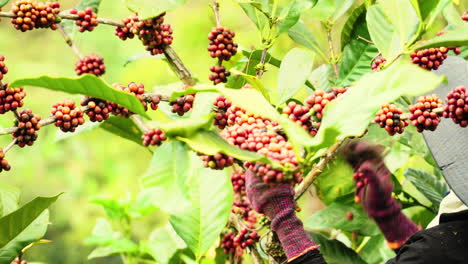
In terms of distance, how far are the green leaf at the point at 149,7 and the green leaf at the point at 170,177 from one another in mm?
266

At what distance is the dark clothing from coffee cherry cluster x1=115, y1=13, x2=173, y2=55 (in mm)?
536

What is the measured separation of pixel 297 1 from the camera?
111cm

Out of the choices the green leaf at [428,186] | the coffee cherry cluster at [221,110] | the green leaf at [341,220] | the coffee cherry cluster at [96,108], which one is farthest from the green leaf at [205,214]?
the green leaf at [428,186]

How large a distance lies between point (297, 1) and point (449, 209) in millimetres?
704

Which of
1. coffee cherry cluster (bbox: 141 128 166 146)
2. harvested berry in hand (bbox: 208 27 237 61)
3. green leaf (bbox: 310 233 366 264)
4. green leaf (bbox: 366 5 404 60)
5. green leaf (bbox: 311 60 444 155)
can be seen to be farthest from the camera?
green leaf (bbox: 310 233 366 264)

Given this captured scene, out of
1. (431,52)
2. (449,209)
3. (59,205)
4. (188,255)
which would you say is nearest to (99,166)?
(59,205)

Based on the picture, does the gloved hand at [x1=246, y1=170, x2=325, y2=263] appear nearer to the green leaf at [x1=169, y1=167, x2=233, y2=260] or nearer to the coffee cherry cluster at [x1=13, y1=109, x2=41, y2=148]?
the green leaf at [x1=169, y1=167, x2=233, y2=260]

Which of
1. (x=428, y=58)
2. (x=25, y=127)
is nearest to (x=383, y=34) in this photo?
(x=428, y=58)

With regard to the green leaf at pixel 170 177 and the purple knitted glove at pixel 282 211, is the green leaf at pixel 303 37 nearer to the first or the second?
the purple knitted glove at pixel 282 211

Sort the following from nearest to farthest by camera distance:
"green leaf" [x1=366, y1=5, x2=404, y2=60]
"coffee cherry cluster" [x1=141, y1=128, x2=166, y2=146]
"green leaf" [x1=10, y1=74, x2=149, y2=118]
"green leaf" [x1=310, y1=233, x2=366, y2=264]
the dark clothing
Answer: "green leaf" [x1=10, y1=74, x2=149, y2=118]
"coffee cherry cluster" [x1=141, y1=128, x2=166, y2=146]
"green leaf" [x1=366, y1=5, x2=404, y2=60]
the dark clothing
"green leaf" [x1=310, y1=233, x2=366, y2=264]

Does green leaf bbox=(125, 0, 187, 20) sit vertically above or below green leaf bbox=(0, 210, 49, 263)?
above

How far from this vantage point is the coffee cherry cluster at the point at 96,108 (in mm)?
946

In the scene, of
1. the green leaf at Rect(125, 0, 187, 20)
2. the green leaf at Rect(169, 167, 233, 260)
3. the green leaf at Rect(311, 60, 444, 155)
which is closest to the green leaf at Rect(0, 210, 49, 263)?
the green leaf at Rect(169, 167, 233, 260)

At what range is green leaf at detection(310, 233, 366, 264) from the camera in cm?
155
